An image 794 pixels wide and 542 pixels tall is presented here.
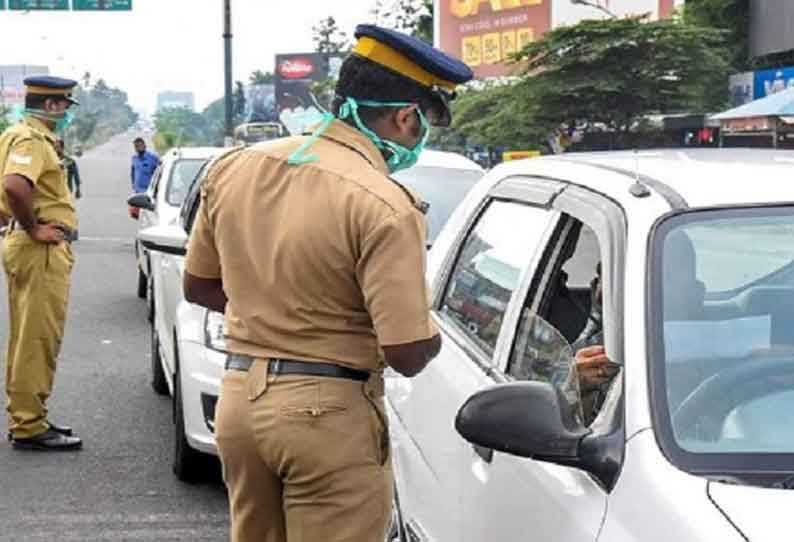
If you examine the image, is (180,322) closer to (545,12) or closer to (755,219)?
(755,219)

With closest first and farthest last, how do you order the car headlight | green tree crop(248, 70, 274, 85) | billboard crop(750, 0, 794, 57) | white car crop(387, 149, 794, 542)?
1. white car crop(387, 149, 794, 542)
2. the car headlight
3. billboard crop(750, 0, 794, 57)
4. green tree crop(248, 70, 274, 85)

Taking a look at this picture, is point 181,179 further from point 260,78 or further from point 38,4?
point 260,78

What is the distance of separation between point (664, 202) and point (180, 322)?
3.83 metres

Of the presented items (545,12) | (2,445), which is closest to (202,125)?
(545,12)

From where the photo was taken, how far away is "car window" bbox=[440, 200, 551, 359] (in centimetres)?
358

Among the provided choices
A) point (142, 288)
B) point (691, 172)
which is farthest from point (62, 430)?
point (142, 288)

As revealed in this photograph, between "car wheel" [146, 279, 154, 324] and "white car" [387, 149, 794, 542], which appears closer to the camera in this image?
"white car" [387, 149, 794, 542]

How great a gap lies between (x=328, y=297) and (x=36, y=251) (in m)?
3.82

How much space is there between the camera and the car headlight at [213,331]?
601cm

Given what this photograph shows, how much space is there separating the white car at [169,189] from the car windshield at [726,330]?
27.5 feet

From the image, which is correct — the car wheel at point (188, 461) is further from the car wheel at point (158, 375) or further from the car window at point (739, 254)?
the car window at point (739, 254)

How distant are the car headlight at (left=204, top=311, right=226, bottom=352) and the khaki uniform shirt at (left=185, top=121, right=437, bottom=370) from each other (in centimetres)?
288

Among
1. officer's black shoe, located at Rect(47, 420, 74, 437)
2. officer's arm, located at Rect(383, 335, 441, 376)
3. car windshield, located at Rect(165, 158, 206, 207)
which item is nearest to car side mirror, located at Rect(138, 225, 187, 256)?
officer's black shoe, located at Rect(47, 420, 74, 437)

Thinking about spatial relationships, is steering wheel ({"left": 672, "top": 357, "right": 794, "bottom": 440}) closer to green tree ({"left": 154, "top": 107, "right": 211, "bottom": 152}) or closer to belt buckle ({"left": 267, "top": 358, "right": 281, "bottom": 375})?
belt buckle ({"left": 267, "top": 358, "right": 281, "bottom": 375})
